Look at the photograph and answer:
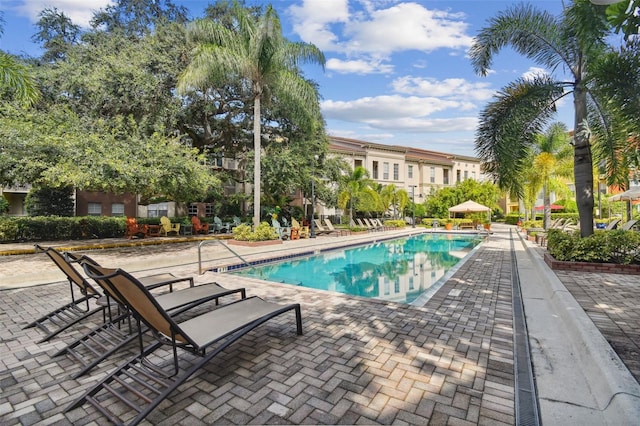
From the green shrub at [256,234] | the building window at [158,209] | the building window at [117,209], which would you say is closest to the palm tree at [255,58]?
the green shrub at [256,234]

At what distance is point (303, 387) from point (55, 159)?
10.8 meters

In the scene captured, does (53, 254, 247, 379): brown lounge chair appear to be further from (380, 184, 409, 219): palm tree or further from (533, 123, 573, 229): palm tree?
(380, 184, 409, 219): palm tree

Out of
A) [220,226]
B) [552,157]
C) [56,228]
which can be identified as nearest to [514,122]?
[552,157]

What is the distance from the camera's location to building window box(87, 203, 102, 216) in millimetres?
20641

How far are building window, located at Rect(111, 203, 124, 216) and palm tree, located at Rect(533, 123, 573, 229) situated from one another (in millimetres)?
25353

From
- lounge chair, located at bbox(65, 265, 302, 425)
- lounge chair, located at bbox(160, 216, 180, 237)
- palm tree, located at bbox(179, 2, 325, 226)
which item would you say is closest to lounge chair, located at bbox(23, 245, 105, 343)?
lounge chair, located at bbox(65, 265, 302, 425)

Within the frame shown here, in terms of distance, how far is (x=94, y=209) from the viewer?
2086 cm

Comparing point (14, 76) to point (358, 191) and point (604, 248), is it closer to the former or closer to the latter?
point (604, 248)

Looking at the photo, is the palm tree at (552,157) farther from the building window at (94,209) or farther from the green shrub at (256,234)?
the building window at (94,209)

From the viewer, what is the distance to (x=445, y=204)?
3000cm

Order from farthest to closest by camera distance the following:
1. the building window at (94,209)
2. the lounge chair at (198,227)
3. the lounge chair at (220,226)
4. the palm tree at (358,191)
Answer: the palm tree at (358,191) → the building window at (94,209) → the lounge chair at (220,226) → the lounge chair at (198,227)

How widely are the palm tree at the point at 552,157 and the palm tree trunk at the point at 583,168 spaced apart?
43.6 feet

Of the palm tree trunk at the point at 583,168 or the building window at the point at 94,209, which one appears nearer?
the palm tree trunk at the point at 583,168

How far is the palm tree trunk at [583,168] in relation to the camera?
7.95 metres
